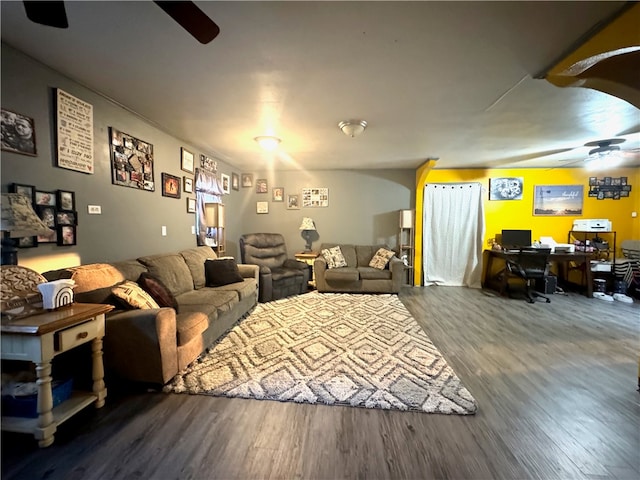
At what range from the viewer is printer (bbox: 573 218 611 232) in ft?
15.9

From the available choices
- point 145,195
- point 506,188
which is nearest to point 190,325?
point 145,195

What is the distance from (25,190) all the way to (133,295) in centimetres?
97

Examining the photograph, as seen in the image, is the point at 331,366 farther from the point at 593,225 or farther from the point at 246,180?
the point at 593,225

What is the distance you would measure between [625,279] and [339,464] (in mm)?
5918

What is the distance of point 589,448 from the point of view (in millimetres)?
1460

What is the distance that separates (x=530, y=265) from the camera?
4.45 m

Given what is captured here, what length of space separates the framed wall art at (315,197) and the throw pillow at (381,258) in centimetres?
148

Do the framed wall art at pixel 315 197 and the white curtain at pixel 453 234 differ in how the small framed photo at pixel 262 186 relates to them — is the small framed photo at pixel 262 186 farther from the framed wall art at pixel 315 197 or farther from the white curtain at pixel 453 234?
the white curtain at pixel 453 234

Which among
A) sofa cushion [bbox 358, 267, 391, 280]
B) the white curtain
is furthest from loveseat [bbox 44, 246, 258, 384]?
the white curtain

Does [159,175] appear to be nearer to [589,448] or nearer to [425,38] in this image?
[425,38]

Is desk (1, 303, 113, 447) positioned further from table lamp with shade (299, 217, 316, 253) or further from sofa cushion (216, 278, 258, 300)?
table lamp with shade (299, 217, 316, 253)

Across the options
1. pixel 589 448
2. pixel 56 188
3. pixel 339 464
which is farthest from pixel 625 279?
pixel 56 188

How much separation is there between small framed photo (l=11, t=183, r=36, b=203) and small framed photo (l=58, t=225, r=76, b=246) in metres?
0.27

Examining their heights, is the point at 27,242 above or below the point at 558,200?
below
